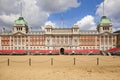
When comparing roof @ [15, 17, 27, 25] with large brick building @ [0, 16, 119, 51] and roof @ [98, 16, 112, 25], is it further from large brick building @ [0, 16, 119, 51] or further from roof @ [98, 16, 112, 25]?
roof @ [98, 16, 112, 25]

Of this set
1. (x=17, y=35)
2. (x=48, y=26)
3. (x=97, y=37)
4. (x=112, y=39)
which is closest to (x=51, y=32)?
(x=48, y=26)

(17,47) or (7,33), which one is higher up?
(7,33)

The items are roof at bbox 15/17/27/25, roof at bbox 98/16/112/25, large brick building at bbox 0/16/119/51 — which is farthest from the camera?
roof at bbox 15/17/27/25

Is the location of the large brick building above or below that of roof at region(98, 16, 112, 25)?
below

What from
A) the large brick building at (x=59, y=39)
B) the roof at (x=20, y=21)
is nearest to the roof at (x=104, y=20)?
the large brick building at (x=59, y=39)

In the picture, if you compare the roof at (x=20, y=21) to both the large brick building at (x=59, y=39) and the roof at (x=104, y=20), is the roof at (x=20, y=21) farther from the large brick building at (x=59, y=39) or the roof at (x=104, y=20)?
the roof at (x=104, y=20)

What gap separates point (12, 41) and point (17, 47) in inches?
184

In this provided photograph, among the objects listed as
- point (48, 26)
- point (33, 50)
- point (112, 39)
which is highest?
point (48, 26)

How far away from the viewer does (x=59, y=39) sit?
321 ft

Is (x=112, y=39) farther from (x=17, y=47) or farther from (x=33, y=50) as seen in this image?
(x=17, y=47)

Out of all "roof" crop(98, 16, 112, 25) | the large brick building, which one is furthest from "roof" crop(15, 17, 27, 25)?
"roof" crop(98, 16, 112, 25)

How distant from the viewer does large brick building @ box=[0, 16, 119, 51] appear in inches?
3789

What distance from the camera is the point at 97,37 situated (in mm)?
97000

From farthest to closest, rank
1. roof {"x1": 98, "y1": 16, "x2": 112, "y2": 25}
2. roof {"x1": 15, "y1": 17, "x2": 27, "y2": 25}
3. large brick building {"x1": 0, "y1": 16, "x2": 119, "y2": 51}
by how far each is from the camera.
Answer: roof {"x1": 15, "y1": 17, "x2": 27, "y2": 25} → roof {"x1": 98, "y1": 16, "x2": 112, "y2": 25} → large brick building {"x1": 0, "y1": 16, "x2": 119, "y2": 51}
